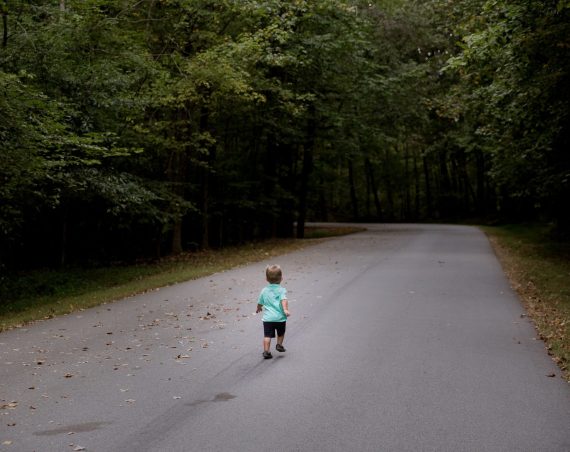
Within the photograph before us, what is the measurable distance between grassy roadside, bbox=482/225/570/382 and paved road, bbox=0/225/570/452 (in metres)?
0.27

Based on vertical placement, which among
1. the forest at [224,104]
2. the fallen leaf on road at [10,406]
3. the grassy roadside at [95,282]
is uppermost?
the forest at [224,104]

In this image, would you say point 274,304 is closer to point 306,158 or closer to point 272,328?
point 272,328

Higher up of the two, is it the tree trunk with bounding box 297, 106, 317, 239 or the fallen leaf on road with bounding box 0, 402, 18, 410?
the tree trunk with bounding box 297, 106, 317, 239

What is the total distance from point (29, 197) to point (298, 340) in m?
9.64

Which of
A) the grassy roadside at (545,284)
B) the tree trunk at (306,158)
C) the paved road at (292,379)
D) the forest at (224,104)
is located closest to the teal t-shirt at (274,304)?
the paved road at (292,379)

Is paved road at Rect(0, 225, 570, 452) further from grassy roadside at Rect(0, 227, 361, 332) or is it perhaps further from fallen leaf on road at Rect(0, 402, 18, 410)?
grassy roadside at Rect(0, 227, 361, 332)

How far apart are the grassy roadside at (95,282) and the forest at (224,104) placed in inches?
58.3

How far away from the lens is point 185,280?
15.6m

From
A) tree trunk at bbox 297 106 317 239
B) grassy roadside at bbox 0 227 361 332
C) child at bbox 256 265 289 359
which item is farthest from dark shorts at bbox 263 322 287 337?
tree trunk at bbox 297 106 317 239

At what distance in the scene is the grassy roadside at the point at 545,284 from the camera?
8672 mm

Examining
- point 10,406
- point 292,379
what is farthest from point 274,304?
point 10,406

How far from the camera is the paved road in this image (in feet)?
16.5

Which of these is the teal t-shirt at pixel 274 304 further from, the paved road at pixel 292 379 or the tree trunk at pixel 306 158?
the tree trunk at pixel 306 158

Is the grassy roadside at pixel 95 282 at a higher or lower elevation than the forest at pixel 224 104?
lower
